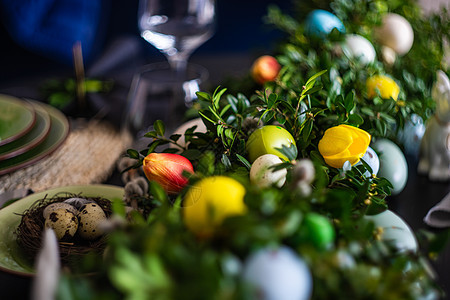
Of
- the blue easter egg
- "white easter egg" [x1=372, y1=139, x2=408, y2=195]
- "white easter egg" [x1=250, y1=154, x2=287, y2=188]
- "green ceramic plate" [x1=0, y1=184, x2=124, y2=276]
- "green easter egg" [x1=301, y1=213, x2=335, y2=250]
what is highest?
"green easter egg" [x1=301, y1=213, x2=335, y2=250]

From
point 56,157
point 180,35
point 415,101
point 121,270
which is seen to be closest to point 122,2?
point 180,35

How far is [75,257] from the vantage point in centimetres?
45

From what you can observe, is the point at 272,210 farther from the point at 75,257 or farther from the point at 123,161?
the point at 123,161

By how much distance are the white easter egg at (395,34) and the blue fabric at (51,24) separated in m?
0.94

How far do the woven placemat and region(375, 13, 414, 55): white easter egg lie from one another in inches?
18.4

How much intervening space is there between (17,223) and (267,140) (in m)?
0.28

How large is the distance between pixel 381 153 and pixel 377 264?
235 mm

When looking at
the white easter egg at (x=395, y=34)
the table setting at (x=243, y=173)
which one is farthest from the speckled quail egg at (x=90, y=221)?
the white easter egg at (x=395, y=34)

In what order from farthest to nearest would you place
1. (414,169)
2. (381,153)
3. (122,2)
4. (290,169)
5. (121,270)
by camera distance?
(122,2) < (414,169) < (381,153) < (290,169) < (121,270)

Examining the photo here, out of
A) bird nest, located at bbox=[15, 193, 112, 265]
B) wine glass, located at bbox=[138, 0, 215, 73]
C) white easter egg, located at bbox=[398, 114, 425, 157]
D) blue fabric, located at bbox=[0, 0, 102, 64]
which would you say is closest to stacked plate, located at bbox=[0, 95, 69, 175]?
bird nest, located at bbox=[15, 193, 112, 265]

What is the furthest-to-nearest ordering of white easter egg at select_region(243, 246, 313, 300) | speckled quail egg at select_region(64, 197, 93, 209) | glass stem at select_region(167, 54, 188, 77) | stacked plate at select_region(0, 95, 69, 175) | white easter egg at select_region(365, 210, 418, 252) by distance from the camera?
glass stem at select_region(167, 54, 188, 77) → stacked plate at select_region(0, 95, 69, 175) → speckled quail egg at select_region(64, 197, 93, 209) → white easter egg at select_region(365, 210, 418, 252) → white easter egg at select_region(243, 246, 313, 300)

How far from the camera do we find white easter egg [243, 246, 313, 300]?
0.92ft

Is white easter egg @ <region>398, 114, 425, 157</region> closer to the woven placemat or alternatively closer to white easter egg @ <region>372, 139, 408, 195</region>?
white easter egg @ <region>372, 139, 408, 195</region>

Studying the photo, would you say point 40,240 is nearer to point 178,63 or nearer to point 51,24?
point 178,63
